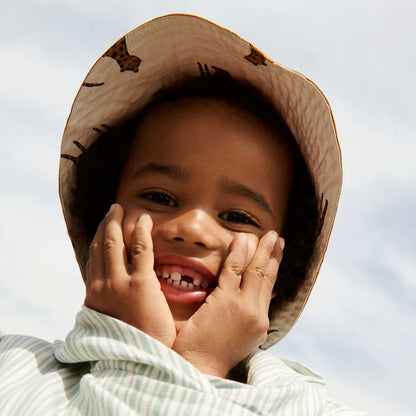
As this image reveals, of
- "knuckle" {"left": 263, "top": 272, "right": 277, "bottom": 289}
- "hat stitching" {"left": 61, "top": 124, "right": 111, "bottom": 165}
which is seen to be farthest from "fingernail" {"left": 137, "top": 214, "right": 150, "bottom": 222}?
"hat stitching" {"left": 61, "top": 124, "right": 111, "bottom": 165}

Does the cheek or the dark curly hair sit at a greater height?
the dark curly hair

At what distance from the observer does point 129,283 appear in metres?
1.47

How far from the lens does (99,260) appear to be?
1597 millimetres

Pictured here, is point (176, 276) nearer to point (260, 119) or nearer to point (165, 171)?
point (165, 171)

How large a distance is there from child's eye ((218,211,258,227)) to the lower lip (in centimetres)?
23

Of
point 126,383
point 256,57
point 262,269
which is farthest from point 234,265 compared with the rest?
point 256,57

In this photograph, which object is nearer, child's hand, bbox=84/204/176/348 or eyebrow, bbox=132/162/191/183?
child's hand, bbox=84/204/176/348

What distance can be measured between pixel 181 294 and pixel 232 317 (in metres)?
0.15

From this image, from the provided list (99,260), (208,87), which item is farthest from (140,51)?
(99,260)

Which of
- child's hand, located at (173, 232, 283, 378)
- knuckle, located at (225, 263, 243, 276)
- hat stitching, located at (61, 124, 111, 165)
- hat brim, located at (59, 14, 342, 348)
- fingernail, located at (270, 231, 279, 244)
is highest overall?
hat brim, located at (59, 14, 342, 348)

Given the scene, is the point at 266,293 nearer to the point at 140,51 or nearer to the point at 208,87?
the point at 208,87

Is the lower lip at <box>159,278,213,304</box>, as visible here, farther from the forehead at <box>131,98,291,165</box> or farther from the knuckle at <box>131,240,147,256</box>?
the forehead at <box>131,98,291,165</box>

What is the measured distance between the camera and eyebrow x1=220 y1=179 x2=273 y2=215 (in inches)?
64.7

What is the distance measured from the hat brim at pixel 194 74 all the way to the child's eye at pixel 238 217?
352 mm
